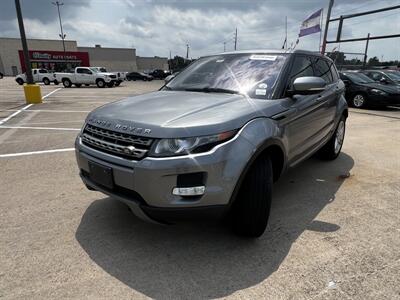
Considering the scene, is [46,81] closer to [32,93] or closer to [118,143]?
[32,93]

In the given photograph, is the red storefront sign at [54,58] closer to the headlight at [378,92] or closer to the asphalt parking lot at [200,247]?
the headlight at [378,92]

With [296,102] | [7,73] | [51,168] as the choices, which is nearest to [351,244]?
[296,102]

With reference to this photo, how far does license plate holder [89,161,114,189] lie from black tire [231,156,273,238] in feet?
3.40

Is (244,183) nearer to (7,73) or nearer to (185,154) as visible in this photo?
(185,154)

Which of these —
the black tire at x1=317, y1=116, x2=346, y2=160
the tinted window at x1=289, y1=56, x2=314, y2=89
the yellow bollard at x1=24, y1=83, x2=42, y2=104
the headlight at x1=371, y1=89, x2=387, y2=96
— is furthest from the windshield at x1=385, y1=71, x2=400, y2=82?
the yellow bollard at x1=24, y1=83, x2=42, y2=104

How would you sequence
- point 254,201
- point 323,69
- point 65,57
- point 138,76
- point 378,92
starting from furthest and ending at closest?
point 65,57 < point 138,76 < point 378,92 < point 323,69 < point 254,201

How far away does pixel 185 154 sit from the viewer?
2367 millimetres

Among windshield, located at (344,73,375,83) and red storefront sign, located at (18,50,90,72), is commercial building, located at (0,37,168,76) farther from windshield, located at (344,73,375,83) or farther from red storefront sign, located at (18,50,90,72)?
windshield, located at (344,73,375,83)

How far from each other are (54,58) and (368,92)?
2272 inches

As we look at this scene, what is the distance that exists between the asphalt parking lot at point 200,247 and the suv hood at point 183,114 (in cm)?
105

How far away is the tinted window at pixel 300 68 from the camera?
3598 mm

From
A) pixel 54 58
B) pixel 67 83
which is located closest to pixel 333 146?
pixel 67 83

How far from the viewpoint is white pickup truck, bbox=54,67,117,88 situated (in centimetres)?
2797

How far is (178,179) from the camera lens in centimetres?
236
